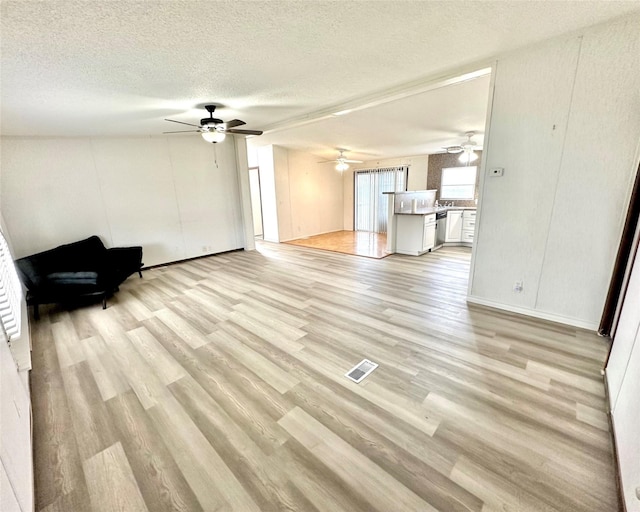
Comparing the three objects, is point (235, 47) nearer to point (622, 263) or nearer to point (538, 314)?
point (622, 263)

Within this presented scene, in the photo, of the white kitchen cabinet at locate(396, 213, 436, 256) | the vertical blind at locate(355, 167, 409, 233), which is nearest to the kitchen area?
the white kitchen cabinet at locate(396, 213, 436, 256)

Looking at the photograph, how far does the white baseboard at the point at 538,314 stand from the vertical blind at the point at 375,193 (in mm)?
5840

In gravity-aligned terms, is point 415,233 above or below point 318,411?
above

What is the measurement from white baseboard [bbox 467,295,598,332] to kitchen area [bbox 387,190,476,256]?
8.40ft

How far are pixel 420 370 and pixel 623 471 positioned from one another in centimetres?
110

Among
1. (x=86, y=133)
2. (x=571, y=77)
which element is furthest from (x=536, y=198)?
(x=86, y=133)

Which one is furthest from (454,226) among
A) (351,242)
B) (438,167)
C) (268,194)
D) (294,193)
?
(268,194)

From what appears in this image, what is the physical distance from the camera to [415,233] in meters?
5.70

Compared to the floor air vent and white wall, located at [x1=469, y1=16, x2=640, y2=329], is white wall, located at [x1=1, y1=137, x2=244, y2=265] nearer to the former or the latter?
the floor air vent

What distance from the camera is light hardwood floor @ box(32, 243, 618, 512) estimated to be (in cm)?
132

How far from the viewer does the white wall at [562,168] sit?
7.34ft

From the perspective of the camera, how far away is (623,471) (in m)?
1.24

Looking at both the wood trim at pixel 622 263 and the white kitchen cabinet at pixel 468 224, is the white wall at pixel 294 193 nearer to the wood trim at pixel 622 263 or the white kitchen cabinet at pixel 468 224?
the white kitchen cabinet at pixel 468 224

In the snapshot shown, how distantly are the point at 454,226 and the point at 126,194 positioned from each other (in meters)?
7.08
